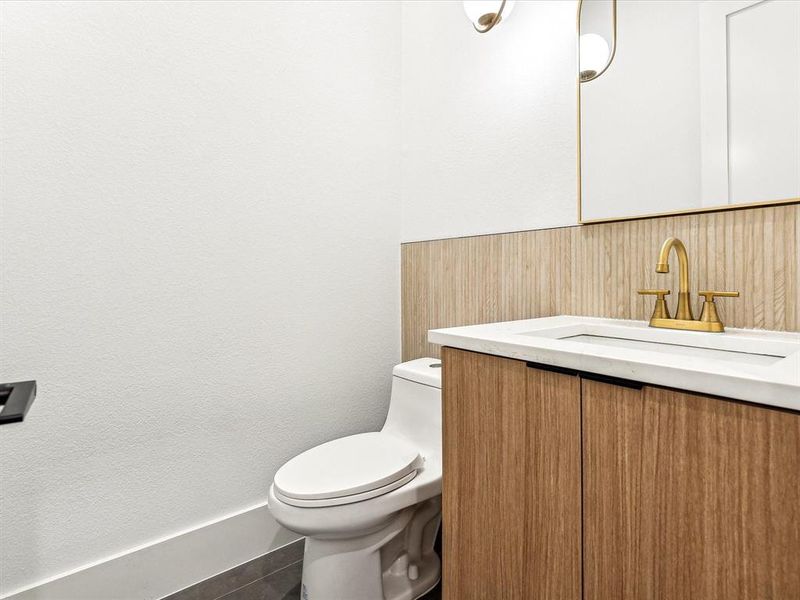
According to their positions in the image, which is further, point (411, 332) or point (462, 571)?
point (411, 332)

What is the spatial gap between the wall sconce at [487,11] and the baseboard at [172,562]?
1830mm

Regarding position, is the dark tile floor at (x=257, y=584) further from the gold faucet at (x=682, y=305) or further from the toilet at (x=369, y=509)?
the gold faucet at (x=682, y=305)

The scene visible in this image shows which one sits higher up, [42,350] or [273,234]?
[273,234]

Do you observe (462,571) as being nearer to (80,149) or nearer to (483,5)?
(80,149)

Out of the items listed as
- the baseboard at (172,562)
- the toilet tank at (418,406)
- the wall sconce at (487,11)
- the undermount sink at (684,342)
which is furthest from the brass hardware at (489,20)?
the baseboard at (172,562)

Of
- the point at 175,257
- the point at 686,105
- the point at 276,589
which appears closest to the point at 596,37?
the point at 686,105

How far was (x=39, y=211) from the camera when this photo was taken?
111 centimetres

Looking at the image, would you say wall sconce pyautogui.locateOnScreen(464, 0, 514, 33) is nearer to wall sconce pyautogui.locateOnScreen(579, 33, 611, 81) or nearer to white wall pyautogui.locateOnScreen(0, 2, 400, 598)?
wall sconce pyautogui.locateOnScreen(579, 33, 611, 81)

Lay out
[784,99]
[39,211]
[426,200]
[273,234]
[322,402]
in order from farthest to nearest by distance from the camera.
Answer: [426,200]
[322,402]
[273,234]
[39,211]
[784,99]

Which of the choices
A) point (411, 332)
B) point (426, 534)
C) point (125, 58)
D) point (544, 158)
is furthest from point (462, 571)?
point (125, 58)

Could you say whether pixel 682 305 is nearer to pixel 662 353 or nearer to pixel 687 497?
pixel 662 353

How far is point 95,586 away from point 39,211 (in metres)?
1.05

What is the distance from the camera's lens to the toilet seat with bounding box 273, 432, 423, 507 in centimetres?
109

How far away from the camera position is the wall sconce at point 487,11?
1.37 m
